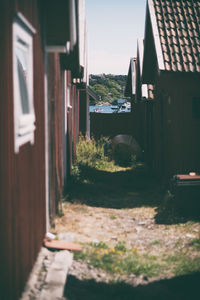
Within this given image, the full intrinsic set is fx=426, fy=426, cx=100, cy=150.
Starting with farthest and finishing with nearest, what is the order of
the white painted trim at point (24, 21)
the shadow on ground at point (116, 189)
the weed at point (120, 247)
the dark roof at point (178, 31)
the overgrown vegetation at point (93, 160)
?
the overgrown vegetation at point (93, 160)
the dark roof at point (178, 31)
the shadow on ground at point (116, 189)
the weed at point (120, 247)
the white painted trim at point (24, 21)

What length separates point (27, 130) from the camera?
3.97 meters

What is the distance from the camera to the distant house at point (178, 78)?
9.22m

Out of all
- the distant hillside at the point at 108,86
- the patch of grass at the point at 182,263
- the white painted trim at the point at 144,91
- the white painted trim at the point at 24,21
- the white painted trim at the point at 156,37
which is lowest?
the patch of grass at the point at 182,263

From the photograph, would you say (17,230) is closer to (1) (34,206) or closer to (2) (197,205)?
(1) (34,206)

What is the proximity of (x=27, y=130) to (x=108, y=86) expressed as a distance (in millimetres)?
105467

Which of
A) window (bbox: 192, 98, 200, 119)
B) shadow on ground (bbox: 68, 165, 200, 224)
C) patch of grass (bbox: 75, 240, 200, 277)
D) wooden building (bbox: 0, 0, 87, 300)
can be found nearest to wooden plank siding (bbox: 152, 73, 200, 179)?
window (bbox: 192, 98, 200, 119)

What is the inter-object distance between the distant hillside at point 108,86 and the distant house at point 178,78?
87.9 metres

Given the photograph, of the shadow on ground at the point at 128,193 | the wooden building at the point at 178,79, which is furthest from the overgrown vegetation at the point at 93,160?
the wooden building at the point at 178,79

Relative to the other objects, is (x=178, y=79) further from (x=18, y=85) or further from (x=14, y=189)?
(x=14, y=189)

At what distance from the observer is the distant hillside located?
328 feet

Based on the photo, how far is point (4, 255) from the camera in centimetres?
313

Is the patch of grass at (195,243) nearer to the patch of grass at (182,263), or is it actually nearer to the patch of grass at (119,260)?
the patch of grass at (182,263)

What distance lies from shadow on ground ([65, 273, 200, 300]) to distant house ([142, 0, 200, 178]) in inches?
200

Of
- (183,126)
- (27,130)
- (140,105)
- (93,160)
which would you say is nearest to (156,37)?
(183,126)
